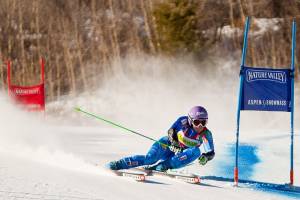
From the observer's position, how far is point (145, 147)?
11.2 m

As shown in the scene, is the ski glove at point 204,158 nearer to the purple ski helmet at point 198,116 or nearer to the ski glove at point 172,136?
the purple ski helmet at point 198,116

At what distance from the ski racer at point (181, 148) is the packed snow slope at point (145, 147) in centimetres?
36

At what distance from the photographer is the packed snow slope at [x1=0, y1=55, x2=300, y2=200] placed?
5230mm

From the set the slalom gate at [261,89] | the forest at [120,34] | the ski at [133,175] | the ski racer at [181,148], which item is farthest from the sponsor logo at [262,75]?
the forest at [120,34]

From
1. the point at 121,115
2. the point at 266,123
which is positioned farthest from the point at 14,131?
the point at 121,115

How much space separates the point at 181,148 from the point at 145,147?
4.18m

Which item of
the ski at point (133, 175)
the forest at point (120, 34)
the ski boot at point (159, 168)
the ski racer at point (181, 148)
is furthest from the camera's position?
the forest at point (120, 34)

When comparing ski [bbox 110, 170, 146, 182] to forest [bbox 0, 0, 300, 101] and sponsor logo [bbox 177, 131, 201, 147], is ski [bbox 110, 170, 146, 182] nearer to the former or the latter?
sponsor logo [bbox 177, 131, 201, 147]

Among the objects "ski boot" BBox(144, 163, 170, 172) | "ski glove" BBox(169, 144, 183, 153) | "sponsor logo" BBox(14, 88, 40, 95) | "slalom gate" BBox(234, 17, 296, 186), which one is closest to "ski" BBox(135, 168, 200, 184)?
"ski boot" BBox(144, 163, 170, 172)

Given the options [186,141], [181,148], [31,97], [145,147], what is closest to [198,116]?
[186,141]

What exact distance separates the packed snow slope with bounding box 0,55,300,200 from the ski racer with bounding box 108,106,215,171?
356 mm

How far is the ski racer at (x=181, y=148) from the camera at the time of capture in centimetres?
677

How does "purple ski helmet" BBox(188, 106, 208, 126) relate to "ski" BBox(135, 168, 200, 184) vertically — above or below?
above

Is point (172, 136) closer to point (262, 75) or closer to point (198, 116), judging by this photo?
point (198, 116)
